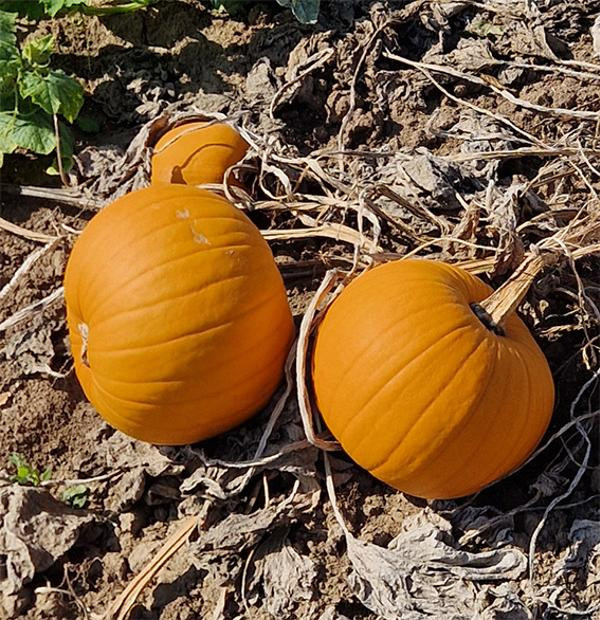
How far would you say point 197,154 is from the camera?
341 cm

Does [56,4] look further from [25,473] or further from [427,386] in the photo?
[427,386]

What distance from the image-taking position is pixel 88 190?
140 inches

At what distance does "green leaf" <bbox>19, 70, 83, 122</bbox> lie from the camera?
345 cm

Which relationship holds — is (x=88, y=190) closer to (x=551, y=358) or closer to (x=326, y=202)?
(x=326, y=202)

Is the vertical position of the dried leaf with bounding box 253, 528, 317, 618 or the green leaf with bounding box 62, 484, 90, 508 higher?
the green leaf with bounding box 62, 484, 90, 508

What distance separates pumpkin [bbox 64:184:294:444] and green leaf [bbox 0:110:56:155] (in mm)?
918

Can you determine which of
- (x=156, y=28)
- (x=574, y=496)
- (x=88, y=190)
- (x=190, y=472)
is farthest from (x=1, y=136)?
(x=574, y=496)

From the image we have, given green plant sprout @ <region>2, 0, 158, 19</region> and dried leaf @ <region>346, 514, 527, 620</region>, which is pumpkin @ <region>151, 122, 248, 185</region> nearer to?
green plant sprout @ <region>2, 0, 158, 19</region>

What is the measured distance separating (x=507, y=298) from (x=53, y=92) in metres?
1.88

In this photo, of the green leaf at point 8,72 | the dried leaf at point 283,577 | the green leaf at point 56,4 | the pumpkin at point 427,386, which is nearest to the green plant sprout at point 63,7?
the green leaf at point 56,4

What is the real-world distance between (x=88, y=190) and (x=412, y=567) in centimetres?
189

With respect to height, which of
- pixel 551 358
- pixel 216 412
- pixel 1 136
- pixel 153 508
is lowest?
pixel 153 508

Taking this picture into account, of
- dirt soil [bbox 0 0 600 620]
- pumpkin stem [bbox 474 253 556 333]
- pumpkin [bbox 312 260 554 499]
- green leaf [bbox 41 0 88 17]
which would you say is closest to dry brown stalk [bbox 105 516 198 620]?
dirt soil [bbox 0 0 600 620]

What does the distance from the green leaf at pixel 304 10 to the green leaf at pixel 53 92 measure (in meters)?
0.98
